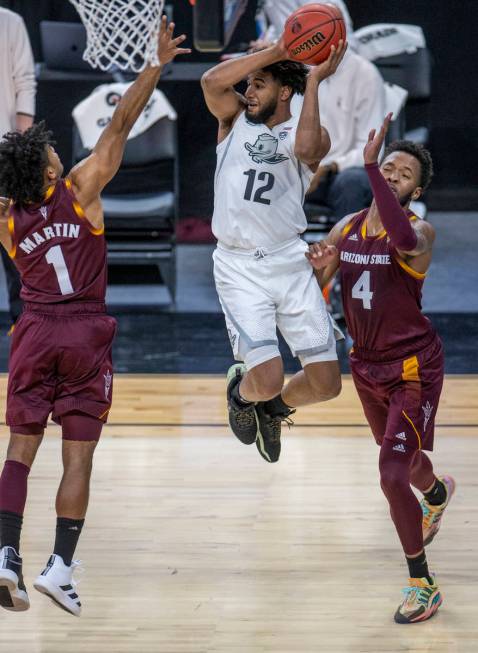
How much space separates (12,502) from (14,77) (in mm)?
4394

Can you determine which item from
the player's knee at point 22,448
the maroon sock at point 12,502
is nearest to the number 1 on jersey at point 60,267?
the player's knee at point 22,448

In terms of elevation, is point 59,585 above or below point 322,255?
below

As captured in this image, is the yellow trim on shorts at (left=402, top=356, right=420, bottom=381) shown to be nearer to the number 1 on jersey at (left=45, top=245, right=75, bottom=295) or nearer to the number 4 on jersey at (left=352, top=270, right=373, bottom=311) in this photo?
the number 4 on jersey at (left=352, top=270, right=373, bottom=311)

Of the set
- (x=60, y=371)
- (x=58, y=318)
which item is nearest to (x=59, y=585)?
(x=60, y=371)

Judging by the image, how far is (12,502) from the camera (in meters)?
4.10

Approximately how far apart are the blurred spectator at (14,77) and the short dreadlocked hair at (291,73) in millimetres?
3173

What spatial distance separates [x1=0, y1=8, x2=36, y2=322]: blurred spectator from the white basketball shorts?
312 cm

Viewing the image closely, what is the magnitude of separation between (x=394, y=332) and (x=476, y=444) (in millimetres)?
1977

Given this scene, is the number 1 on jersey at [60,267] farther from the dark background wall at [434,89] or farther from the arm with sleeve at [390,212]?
the dark background wall at [434,89]

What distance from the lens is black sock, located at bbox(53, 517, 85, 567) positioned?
13.5 feet

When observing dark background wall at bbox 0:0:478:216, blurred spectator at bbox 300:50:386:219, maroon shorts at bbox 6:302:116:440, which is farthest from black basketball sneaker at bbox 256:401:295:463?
dark background wall at bbox 0:0:478:216

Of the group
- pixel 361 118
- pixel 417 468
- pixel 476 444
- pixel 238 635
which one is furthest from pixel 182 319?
pixel 238 635

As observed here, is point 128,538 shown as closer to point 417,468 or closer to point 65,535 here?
point 65,535

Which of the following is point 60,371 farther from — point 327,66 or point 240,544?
point 327,66
